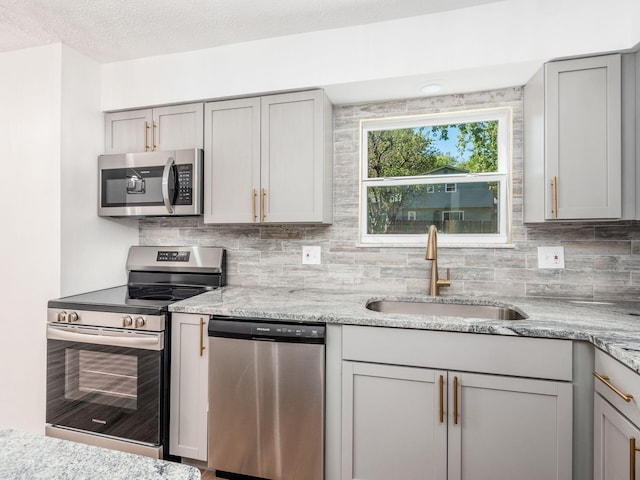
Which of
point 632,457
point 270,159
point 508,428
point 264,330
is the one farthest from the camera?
point 270,159

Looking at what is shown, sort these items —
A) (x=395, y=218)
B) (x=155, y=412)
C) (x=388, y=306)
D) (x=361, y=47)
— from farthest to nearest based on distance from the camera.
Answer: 1. (x=395, y=218)
2. (x=388, y=306)
3. (x=361, y=47)
4. (x=155, y=412)

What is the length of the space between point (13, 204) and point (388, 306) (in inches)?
97.7

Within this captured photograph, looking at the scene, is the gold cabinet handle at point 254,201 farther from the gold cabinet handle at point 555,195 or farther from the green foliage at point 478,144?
the gold cabinet handle at point 555,195

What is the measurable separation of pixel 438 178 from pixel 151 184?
1897 mm

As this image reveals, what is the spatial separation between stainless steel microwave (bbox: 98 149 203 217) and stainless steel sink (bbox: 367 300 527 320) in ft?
4.46

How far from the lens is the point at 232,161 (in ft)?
7.30

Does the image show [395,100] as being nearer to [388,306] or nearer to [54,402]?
[388,306]

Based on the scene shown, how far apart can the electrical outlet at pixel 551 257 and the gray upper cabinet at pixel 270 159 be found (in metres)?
1.29

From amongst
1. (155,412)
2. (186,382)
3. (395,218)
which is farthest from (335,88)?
(155,412)

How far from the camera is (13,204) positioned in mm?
2225

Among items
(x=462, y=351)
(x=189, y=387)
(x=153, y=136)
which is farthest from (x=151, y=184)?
(x=462, y=351)

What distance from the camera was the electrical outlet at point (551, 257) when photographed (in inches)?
80.3

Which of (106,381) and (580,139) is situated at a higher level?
(580,139)

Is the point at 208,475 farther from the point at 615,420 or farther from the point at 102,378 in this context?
the point at 615,420
